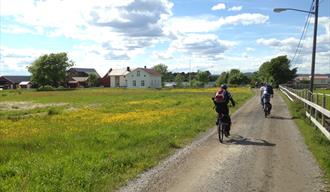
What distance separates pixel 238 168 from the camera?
1016 cm

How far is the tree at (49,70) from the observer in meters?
130

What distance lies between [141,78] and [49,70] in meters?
26.7

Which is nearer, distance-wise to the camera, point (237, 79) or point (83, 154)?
point (83, 154)

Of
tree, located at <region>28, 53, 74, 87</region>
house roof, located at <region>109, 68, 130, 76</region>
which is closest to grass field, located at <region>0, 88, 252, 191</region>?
tree, located at <region>28, 53, 74, 87</region>

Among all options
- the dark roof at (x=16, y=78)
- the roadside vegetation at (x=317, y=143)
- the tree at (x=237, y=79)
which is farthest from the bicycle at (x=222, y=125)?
the dark roof at (x=16, y=78)

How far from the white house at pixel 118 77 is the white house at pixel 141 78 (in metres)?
7.31

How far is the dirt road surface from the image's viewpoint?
8.51 meters

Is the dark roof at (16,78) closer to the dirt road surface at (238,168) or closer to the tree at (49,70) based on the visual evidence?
the tree at (49,70)

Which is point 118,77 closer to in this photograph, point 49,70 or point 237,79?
point 49,70

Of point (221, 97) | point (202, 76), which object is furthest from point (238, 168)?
point (202, 76)

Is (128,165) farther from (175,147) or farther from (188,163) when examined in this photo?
(175,147)

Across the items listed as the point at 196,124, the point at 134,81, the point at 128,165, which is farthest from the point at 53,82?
the point at 128,165

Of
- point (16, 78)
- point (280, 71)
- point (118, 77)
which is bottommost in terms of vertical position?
point (16, 78)

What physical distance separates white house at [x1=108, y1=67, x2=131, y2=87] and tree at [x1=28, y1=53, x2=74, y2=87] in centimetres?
2090
